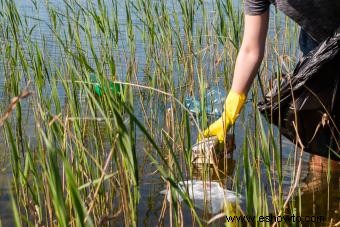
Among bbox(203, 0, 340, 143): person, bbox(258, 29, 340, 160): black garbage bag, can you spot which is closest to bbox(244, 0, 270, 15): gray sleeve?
bbox(203, 0, 340, 143): person

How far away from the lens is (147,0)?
3137 mm

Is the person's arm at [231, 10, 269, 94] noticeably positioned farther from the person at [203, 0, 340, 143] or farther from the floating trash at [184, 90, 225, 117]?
the floating trash at [184, 90, 225, 117]

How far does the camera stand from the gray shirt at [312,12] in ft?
6.97

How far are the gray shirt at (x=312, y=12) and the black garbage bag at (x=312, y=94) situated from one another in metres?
0.07

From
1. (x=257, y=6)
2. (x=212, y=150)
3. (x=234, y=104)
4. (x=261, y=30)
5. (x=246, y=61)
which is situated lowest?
(x=212, y=150)

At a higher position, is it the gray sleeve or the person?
the gray sleeve

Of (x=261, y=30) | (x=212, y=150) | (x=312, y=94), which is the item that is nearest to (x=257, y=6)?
(x=261, y=30)

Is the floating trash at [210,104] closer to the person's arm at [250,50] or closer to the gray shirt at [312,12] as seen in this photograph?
the person's arm at [250,50]

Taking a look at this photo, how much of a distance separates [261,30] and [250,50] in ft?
0.33

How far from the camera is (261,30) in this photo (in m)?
2.29

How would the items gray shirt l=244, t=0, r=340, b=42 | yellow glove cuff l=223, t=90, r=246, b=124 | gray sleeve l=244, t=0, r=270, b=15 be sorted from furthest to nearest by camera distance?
yellow glove cuff l=223, t=90, r=246, b=124 → gray sleeve l=244, t=0, r=270, b=15 → gray shirt l=244, t=0, r=340, b=42

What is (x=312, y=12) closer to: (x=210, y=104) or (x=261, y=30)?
(x=261, y=30)

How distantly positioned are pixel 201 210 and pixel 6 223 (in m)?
0.79

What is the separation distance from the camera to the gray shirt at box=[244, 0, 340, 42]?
2123 mm
